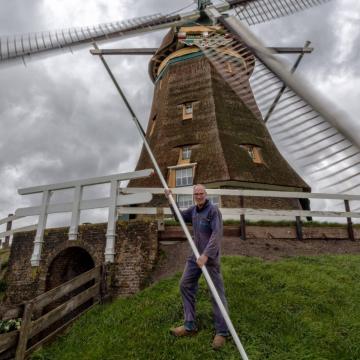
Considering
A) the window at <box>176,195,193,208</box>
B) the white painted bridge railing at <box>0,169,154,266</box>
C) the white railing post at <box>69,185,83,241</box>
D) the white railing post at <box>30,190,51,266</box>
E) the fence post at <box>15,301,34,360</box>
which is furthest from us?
the window at <box>176,195,193,208</box>

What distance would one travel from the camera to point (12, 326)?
5.96 meters

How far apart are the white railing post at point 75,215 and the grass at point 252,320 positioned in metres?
2.03

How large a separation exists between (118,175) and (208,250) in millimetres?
4225

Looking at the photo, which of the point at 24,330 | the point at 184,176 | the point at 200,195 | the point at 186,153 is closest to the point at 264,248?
the point at 200,195

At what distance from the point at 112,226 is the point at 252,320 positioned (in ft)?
12.3

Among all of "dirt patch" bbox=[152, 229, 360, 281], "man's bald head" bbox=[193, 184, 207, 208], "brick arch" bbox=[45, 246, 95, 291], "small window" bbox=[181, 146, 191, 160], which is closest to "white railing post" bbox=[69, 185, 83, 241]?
"brick arch" bbox=[45, 246, 95, 291]

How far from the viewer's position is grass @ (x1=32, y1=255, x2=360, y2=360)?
3853mm

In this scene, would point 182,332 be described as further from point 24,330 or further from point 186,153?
point 186,153

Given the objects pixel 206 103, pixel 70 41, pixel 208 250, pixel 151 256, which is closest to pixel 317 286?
pixel 208 250

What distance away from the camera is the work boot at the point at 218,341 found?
3.77 m

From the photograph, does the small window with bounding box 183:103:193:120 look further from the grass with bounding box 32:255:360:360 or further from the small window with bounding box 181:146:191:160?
the grass with bounding box 32:255:360:360

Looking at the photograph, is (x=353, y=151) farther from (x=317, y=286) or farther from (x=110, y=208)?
(x=110, y=208)

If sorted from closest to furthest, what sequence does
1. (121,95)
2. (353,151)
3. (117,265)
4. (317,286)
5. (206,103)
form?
(353,151), (317,286), (117,265), (121,95), (206,103)

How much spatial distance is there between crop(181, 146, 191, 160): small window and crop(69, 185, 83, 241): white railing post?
4951 millimetres
